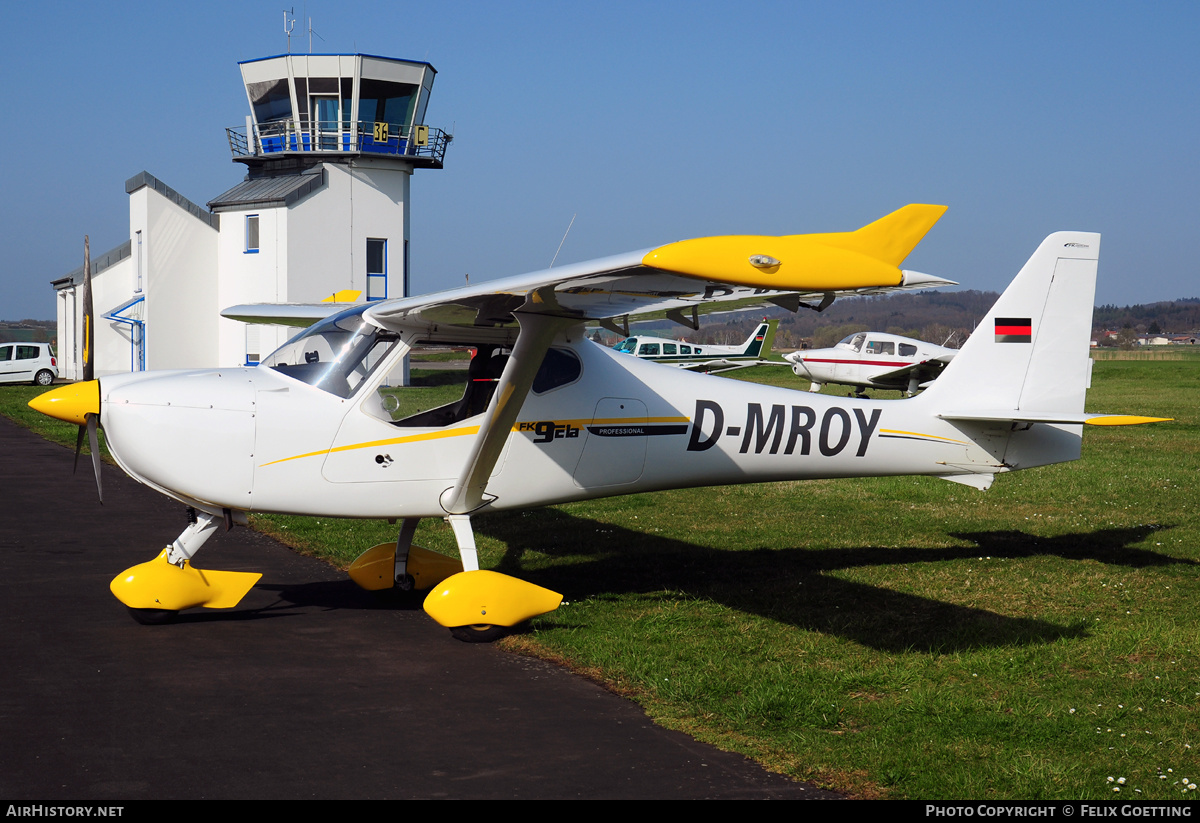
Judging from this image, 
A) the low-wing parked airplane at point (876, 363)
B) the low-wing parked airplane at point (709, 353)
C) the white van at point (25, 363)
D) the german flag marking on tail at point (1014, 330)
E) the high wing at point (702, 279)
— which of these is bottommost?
the white van at point (25, 363)

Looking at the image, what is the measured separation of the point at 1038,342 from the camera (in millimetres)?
8336

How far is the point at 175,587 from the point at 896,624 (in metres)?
5.00

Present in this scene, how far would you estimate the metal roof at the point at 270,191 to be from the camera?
35469mm

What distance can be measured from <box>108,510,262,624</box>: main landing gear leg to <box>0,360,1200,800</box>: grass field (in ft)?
6.48

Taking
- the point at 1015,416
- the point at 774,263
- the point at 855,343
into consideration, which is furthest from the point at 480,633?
the point at 855,343

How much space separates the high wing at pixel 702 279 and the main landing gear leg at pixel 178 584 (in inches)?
77.0

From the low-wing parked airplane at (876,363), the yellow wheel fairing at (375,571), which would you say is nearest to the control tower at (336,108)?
the low-wing parked airplane at (876,363)

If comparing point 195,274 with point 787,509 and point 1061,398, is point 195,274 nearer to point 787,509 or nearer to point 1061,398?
point 787,509

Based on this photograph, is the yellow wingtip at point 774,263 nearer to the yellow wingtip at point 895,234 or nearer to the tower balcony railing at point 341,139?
the yellow wingtip at point 895,234

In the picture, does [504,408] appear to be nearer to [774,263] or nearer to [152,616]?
[152,616]

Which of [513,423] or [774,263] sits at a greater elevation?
[774,263]

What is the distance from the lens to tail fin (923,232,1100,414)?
8.22 m

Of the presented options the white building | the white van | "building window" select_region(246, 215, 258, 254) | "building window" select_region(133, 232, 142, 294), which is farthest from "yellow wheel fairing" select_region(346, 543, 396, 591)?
the white van

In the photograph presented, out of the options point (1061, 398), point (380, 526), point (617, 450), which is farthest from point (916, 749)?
point (380, 526)
